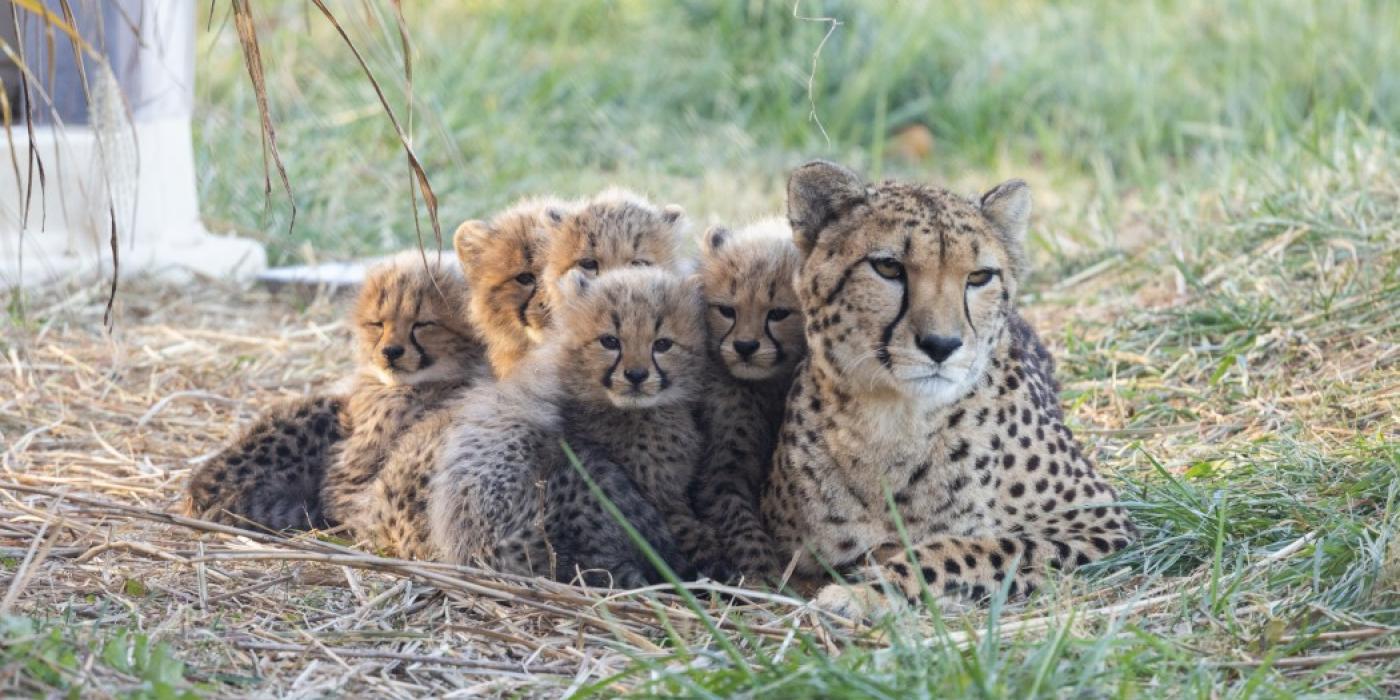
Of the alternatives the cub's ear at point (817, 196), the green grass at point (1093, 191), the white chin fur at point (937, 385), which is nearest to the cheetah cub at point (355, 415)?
the green grass at point (1093, 191)

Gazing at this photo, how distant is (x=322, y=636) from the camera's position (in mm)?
2775

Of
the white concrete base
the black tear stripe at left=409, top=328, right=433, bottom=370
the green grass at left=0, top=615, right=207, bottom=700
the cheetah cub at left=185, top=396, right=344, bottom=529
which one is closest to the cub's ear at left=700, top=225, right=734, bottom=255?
the black tear stripe at left=409, top=328, right=433, bottom=370

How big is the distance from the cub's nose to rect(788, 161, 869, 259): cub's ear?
1.34ft

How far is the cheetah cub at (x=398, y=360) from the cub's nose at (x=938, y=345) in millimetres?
1261

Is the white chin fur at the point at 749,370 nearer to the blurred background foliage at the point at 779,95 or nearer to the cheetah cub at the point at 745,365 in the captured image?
the cheetah cub at the point at 745,365

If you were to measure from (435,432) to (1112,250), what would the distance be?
Answer: 3093mm

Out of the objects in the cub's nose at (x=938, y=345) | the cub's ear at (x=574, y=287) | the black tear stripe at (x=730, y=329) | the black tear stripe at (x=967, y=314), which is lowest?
the black tear stripe at (x=730, y=329)

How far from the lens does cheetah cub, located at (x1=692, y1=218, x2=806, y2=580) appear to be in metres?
3.46

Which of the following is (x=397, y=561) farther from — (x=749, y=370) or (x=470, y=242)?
(x=470, y=242)

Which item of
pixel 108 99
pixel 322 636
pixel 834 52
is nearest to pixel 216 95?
pixel 834 52

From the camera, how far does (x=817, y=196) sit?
3.17 meters

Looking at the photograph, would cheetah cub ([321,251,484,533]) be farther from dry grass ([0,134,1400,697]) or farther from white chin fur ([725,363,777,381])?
white chin fur ([725,363,777,381])

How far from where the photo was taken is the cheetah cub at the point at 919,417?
9.64 ft

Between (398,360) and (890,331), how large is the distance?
1.37 metres
